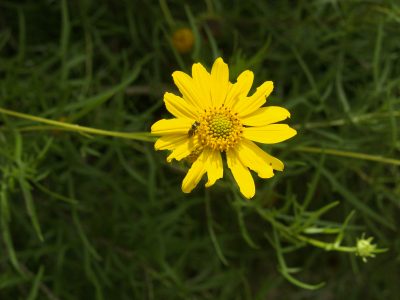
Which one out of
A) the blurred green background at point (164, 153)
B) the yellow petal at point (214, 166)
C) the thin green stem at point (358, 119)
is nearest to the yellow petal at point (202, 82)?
the yellow petal at point (214, 166)

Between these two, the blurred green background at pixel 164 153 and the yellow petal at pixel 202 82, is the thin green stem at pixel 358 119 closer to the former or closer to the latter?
the blurred green background at pixel 164 153

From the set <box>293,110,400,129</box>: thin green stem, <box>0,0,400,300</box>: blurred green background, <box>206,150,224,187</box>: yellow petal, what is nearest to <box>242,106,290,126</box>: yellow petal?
<box>206,150,224,187</box>: yellow petal

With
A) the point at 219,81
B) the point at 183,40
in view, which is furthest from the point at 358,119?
the point at 219,81

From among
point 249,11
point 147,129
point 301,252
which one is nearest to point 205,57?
point 147,129

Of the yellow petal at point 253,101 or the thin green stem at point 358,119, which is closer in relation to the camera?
the yellow petal at point 253,101

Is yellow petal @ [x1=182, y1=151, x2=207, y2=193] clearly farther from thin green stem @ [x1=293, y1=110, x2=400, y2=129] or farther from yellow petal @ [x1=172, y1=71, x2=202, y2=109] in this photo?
thin green stem @ [x1=293, y1=110, x2=400, y2=129]

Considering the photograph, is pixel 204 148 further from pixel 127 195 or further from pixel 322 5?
pixel 322 5
